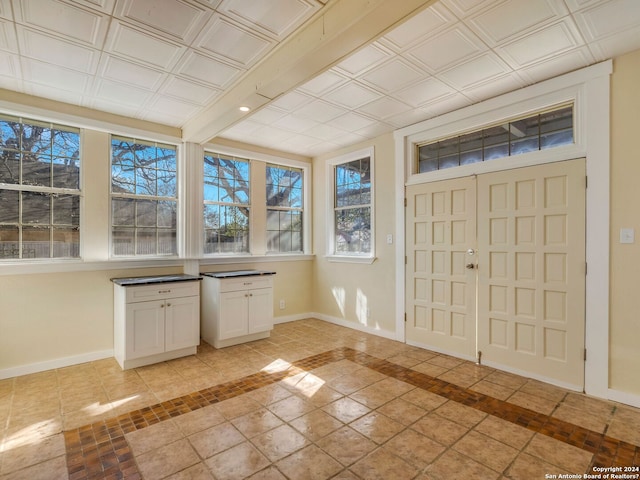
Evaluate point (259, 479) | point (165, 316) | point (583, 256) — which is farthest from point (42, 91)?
point (583, 256)

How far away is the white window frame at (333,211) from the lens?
4.60 m

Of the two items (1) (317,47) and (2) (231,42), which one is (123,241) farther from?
(1) (317,47)

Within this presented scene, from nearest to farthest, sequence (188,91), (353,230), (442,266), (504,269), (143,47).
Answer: (143,47)
(188,91)
(504,269)
(442,266)
(353,230)

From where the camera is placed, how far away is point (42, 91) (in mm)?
3160

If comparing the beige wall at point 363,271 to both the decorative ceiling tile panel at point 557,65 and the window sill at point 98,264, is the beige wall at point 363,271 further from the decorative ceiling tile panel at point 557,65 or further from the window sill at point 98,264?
the decorative ceiling tile panel at point 557,65

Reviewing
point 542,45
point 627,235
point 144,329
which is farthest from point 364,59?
point 144,329

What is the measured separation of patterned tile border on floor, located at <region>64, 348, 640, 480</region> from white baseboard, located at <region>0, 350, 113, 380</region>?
146 centimetres

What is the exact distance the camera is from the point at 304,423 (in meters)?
2.35

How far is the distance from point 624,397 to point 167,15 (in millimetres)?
4338

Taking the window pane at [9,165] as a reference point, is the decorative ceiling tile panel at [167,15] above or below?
above

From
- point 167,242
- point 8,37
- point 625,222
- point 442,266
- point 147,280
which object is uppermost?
point 8,37

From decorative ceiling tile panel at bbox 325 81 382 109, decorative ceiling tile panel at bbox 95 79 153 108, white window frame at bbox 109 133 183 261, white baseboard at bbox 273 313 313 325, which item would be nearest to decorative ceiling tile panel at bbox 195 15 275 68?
decorative ceiling tile panel at bbox 325 81 382 109

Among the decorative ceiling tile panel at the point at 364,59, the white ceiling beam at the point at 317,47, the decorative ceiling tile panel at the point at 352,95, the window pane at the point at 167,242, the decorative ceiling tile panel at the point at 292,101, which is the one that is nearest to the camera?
the white ceiling beam at the point at 317,47

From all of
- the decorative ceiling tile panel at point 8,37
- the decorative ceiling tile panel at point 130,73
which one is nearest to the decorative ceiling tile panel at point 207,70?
the decorative ceiling tile panel at point 130,73
